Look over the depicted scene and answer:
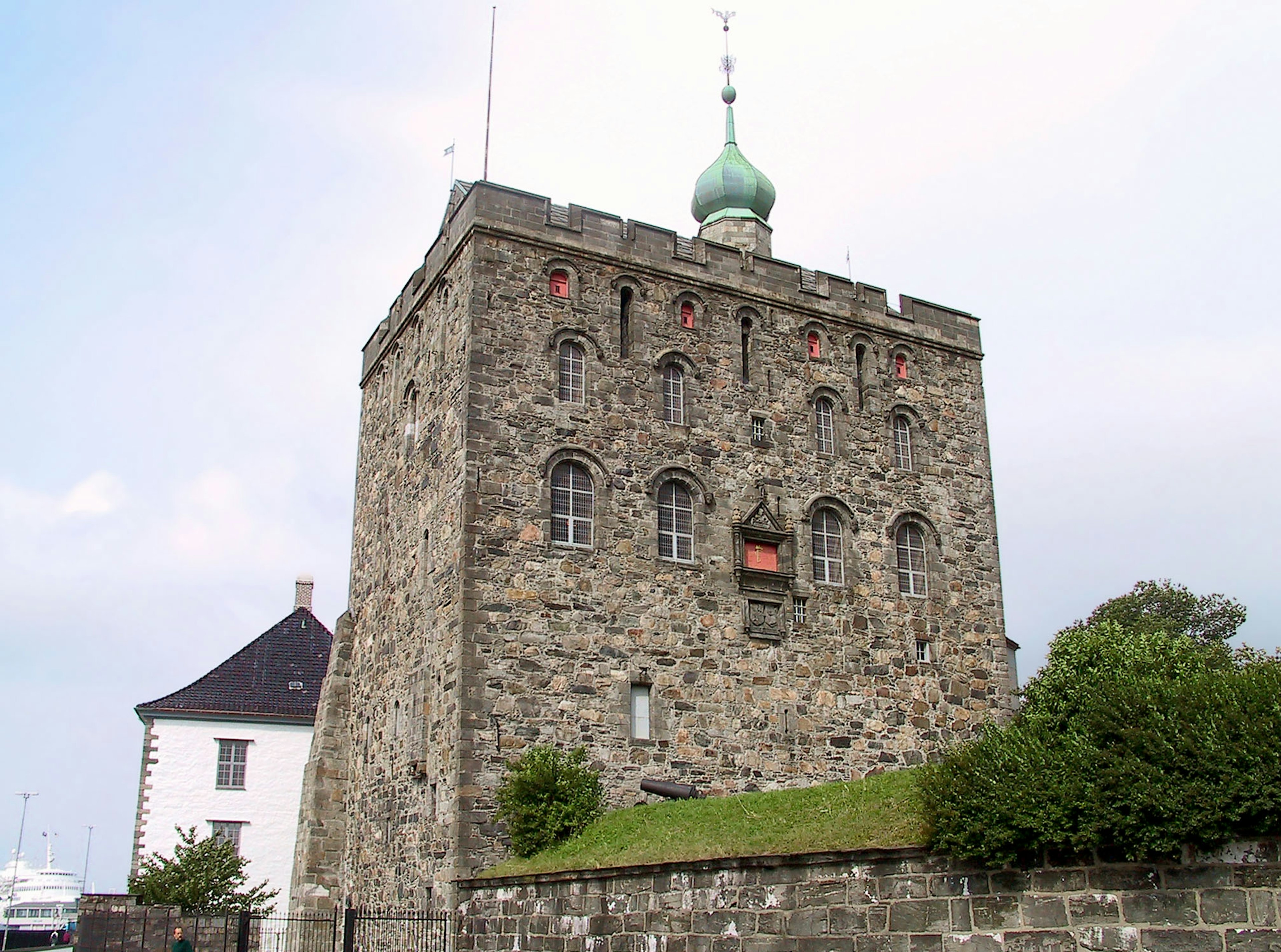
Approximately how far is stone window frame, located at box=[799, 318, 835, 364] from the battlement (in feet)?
0.60

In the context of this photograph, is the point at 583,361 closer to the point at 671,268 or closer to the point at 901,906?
the point at 671,268

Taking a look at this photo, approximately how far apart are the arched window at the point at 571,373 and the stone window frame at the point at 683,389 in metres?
1.47

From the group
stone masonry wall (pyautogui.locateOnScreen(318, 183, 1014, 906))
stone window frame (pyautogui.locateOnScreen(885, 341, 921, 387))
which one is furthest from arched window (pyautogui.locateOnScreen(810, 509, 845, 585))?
stone window frame (pyautogui.locateOnScreen(885, 341, 921, 387))

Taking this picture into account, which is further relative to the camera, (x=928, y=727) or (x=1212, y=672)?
Answer: (x=928, y=727)

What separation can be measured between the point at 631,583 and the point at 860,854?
32.4 ft

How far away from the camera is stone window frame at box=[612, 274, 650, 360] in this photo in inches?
967

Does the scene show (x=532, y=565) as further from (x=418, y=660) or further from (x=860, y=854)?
(x=860, y=854)

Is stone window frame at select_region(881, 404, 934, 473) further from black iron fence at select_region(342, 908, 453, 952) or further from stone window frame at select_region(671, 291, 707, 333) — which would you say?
black iron fence at select_region(342, 908, 453, 952)

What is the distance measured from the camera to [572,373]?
24.0 m

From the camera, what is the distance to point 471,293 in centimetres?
2339

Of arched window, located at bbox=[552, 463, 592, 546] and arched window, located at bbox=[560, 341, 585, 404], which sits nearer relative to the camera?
arched window, located at bbox=[552, 463, 592, 546]

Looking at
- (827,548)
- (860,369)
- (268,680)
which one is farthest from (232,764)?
(860,369)

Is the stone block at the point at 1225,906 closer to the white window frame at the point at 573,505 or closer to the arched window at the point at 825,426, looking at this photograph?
the white window frame at the point at 573,505

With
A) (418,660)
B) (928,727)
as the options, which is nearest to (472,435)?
(418,660)
